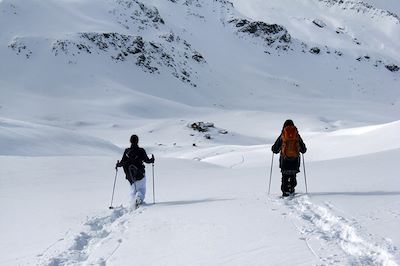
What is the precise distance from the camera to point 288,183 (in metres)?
11.2

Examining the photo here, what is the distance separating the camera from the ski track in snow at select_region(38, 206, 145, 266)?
6.70 metres

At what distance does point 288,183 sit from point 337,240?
4.56m

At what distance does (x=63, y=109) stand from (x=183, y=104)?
19508mm

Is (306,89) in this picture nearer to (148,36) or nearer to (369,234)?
(148,36)

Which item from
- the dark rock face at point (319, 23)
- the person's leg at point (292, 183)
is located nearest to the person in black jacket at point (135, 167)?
the person's leg at point (292, 183)

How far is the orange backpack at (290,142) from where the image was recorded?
11.4m

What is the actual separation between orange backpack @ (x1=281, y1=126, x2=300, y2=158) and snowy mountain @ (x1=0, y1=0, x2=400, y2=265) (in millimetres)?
1012

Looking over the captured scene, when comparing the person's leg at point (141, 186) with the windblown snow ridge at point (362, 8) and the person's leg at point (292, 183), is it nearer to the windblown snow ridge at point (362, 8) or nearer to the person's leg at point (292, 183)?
the person's leg at point (292, 183)

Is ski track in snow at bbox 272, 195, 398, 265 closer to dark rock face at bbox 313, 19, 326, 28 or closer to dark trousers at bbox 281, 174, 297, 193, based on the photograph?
dark trousers at bbox 281, 174, 297, 193

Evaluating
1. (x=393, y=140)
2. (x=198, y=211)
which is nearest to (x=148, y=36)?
(x=393, y=140)

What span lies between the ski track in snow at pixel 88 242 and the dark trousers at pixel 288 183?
3169 millimetres

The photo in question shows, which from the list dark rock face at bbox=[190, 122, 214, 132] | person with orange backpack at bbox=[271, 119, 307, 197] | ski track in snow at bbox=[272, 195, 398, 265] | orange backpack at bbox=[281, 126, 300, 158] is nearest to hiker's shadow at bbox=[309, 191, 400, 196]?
person with orange backpack at bbox=[271, 119, 307, 197]

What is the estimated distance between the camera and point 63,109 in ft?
220

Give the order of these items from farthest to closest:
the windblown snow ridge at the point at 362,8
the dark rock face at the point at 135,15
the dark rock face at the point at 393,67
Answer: the windblown snow ridge at the point at 362,8, the dark rock face at the point at 393,67, the dark rock face at the point at 135,15
